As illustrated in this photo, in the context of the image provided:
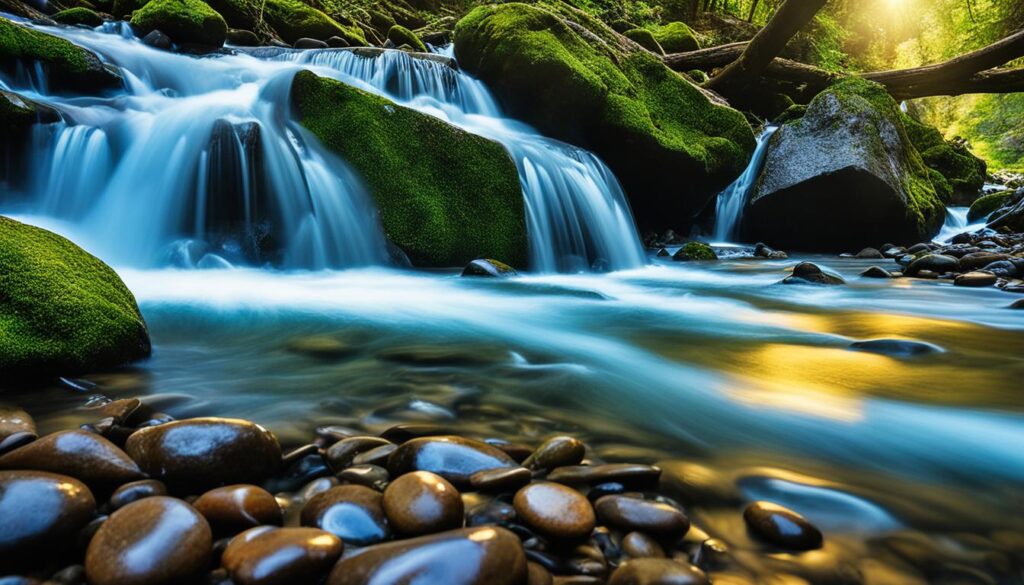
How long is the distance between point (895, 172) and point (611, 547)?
41.5 feet

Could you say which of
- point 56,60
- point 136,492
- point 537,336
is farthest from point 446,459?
point 56,60

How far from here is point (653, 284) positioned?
7.02 meters

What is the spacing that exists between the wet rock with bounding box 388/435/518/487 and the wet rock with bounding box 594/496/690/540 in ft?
1.11

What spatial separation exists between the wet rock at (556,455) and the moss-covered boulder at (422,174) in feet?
16.9

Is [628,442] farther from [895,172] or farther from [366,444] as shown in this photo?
[895,172]

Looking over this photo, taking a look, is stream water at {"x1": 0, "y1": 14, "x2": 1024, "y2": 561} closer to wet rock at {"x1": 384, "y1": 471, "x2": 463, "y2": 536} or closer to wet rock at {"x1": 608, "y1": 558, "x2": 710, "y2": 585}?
wet rock at {"x1": 608, "y1": 558, "x2": 710, "y2": 585}

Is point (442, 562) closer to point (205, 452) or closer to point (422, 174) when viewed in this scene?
point (205, 452)

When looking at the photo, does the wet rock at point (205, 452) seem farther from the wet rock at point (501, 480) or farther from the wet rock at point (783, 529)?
the wet rock at point (783, 529)

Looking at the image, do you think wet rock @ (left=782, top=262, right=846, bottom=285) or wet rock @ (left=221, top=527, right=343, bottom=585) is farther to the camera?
wet rock @ (left=782, top=262, right=846, bottom=285)

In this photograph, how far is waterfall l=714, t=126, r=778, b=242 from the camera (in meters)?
12.3

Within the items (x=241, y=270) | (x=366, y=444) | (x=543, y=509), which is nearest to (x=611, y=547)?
(x=543, y=509)

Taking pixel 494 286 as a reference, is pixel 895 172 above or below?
above

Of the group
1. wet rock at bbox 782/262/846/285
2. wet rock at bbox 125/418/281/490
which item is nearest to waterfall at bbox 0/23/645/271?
wet rock at bbox 782/262/846/285

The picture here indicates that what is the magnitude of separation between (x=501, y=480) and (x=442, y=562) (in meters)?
0.47
